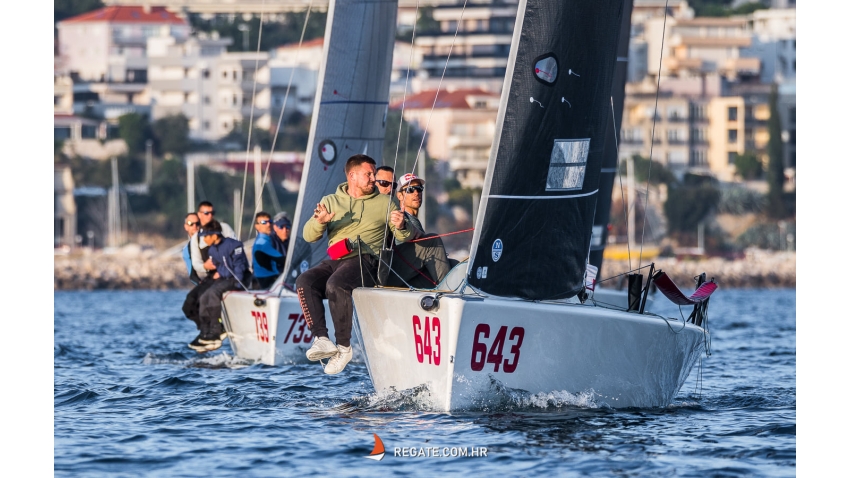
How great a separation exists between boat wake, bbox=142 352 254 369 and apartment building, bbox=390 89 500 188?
66993mm

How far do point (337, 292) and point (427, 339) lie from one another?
0.89 m

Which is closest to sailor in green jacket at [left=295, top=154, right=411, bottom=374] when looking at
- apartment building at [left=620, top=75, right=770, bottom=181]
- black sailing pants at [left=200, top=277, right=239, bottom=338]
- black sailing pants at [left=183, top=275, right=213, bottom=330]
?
black sailing pants at [left=200, top=277, right=239, bottom=338]

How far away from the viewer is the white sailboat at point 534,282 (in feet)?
27.5

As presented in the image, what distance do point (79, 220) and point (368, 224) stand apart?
66637mm

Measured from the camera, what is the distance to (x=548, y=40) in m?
8.70

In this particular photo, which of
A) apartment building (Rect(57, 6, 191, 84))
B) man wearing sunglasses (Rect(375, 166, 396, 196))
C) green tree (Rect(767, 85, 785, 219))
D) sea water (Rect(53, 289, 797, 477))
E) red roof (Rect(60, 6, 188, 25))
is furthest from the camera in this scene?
red roof (Rect(60, 6, 188, 25))

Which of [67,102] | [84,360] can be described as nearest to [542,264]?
[84,360]

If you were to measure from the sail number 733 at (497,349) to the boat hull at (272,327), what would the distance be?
4.67 meters

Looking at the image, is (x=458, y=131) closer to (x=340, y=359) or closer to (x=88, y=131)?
(x=88, y=131)

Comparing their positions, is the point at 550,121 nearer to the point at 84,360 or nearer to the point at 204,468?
the point at 204,468

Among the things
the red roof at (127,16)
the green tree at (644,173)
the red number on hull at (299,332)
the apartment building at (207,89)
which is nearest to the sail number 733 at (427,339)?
the red number on hull at (299,332)

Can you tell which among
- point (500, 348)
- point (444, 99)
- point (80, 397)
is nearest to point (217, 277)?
point (80, 397)

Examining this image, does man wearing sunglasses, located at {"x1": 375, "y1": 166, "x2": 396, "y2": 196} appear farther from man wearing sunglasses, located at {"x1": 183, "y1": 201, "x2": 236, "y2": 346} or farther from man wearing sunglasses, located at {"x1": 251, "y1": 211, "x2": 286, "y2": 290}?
man wearing sunglasses, located at {"x1": 251, "y1": 211, "x2": 286, "y2": 290}

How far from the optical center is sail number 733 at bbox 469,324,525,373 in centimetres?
829
